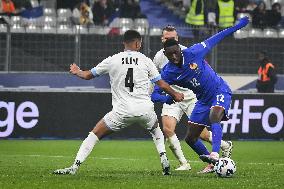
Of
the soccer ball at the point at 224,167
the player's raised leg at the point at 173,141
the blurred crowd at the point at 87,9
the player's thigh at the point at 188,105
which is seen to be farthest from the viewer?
the blurred crowd at the point at 87,9

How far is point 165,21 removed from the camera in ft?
103

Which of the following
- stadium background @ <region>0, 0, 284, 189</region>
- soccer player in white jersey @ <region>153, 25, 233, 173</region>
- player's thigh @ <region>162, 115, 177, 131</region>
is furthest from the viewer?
stadium background @ <region>0, 0, 284, 189</region>

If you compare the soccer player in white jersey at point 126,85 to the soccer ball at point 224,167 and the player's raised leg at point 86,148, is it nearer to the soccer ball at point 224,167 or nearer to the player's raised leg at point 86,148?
the player's raised leg at point 86,148

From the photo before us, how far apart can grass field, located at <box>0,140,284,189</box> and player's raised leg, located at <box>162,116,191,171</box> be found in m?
0.19

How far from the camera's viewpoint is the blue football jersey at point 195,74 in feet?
44.3

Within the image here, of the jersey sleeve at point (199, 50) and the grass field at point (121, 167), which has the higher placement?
the jersey sleeve at point (199, 50)

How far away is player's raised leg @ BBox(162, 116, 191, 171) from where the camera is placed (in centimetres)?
1502

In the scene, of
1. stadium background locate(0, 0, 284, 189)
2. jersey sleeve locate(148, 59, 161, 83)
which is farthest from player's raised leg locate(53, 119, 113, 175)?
stadium background locate(0, 0, 284, 189)

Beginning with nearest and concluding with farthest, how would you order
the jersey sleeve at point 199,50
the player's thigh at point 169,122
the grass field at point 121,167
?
the grass field at point 121,167
the jersey sleeve at point 199,50
the player's thigh at point 169,122

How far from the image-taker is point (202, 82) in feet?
44.8

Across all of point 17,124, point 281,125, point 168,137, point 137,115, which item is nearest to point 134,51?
point 137,115

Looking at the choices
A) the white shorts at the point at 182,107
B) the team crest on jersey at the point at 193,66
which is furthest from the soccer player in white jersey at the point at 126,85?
the white shorts at the point at 182,107

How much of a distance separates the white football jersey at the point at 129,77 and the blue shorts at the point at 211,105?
0.97 metres

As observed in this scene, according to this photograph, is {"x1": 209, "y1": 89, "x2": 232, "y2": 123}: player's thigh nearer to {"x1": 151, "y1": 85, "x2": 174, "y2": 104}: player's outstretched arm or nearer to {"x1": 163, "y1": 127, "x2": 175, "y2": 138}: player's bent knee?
{"x1": 151, "y1": 85, "x2": 174, "y2": 104}: player's outstretched arm
